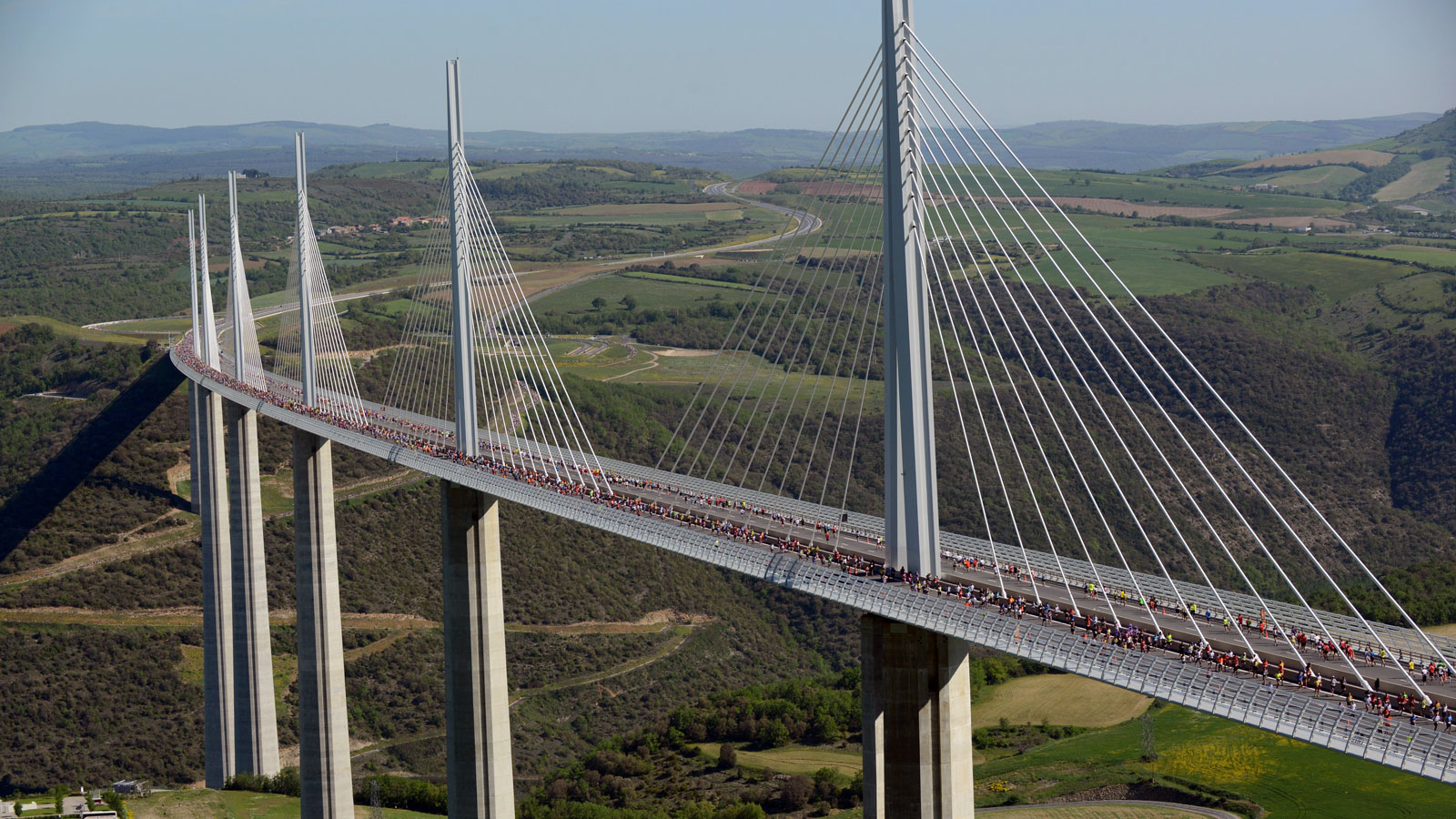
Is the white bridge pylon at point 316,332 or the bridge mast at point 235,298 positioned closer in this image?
the white bridge pylon at point 316,332

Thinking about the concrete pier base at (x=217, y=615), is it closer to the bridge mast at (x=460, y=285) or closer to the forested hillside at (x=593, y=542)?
the forested hillside at (x=593, y=542)

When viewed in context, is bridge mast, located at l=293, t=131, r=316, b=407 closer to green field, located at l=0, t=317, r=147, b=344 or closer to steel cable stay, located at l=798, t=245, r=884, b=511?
steel cable stay, located at l=798, t=245, r=884, b=511

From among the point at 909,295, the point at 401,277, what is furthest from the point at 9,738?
the point at 401,277

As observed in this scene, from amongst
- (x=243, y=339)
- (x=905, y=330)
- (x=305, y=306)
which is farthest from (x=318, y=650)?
(x=905, y=330)

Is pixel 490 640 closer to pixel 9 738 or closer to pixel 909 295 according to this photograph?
pixel 909 295

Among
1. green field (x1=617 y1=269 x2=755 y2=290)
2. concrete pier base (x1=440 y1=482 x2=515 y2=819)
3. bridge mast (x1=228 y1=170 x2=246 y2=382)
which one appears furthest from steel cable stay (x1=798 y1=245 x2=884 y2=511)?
bridge mast (x1=228 y1=170 x2=246 y2=382)

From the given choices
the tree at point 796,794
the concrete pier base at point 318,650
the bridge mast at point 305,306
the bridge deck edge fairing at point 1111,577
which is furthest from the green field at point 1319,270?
the bridge deck edge fairing at point 1111,577
